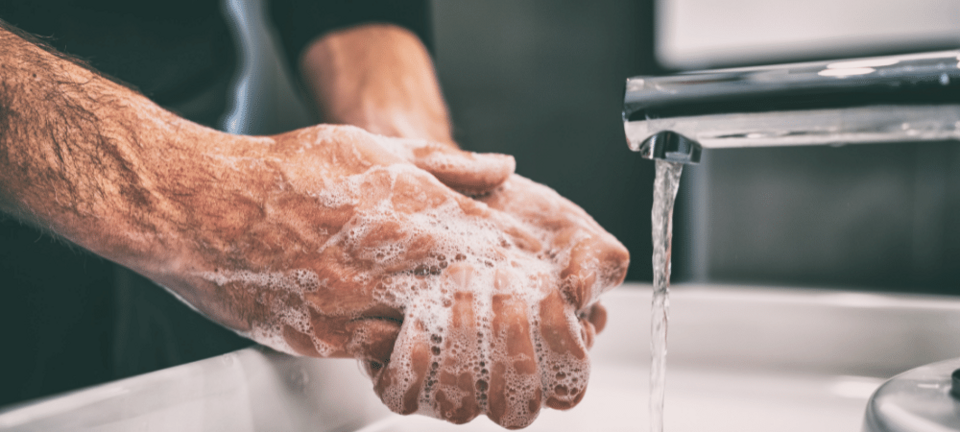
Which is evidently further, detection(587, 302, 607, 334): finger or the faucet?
detection(587, 302, 607, 334): finger

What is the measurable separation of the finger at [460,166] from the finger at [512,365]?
9 cm

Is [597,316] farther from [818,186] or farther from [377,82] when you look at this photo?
[818,186]

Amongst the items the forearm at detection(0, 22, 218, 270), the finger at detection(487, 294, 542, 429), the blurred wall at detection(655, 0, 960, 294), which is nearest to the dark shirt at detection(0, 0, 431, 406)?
the forearm at detection(0, 22, 218, 270)

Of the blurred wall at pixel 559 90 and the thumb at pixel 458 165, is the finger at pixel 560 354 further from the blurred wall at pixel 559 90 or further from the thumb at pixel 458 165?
the blurred wall at pixel 559 90

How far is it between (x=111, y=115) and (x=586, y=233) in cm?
30

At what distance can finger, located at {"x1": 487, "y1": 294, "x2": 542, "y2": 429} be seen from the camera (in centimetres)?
31

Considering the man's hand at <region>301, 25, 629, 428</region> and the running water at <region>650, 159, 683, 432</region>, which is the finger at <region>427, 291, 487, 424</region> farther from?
the running water at <region>650, 159, 683, 432</region>

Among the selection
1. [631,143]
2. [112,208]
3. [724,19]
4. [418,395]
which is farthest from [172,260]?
[724,19]

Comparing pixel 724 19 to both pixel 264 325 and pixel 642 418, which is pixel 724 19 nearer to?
pixel 642 418

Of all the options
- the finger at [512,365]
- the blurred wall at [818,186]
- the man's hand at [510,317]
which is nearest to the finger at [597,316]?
the man's hand at [510,317]

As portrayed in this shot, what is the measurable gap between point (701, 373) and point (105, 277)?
569 mm

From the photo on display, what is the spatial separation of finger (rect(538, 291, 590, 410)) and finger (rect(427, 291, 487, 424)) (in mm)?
38

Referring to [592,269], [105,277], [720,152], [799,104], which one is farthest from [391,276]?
[720,152]

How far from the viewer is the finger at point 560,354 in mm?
318
